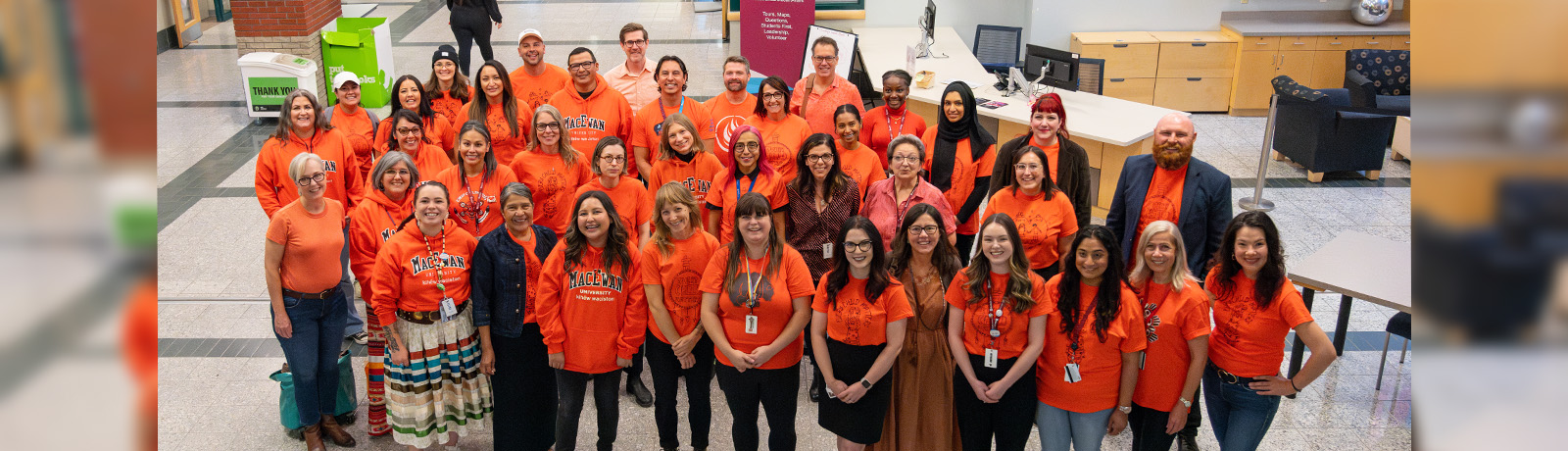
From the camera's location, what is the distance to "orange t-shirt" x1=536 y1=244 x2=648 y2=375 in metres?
4.04

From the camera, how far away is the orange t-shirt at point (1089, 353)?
12.4 ft

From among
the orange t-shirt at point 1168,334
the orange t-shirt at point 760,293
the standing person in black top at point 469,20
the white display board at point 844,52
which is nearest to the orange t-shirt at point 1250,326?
the orange t-shirt at point 1168,334

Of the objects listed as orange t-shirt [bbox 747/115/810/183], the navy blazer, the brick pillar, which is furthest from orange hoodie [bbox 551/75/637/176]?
the brick pillar

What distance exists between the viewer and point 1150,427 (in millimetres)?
3992

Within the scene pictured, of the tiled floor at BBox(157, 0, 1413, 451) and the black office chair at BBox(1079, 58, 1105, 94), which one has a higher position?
the black office chair at BBox(1079, 58, 1105, 94)

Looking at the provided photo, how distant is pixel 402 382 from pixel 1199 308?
3114mm

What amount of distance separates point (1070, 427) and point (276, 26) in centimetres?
936

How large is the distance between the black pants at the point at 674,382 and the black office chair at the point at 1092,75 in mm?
5751

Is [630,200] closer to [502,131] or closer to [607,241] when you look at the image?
[607,241]

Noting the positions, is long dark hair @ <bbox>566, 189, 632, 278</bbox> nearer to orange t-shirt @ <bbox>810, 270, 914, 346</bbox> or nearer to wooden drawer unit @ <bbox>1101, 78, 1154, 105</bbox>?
orange t-shirt @ <bbox>810, 270, 914, 346</bbox>

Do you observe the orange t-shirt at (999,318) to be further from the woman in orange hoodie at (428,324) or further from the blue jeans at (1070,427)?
the woman in orange hoodie at (428,324)

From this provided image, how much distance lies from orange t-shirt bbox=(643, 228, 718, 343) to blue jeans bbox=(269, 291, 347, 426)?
141cm

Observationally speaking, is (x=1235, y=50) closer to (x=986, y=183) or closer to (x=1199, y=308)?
(x=986, y=183)
